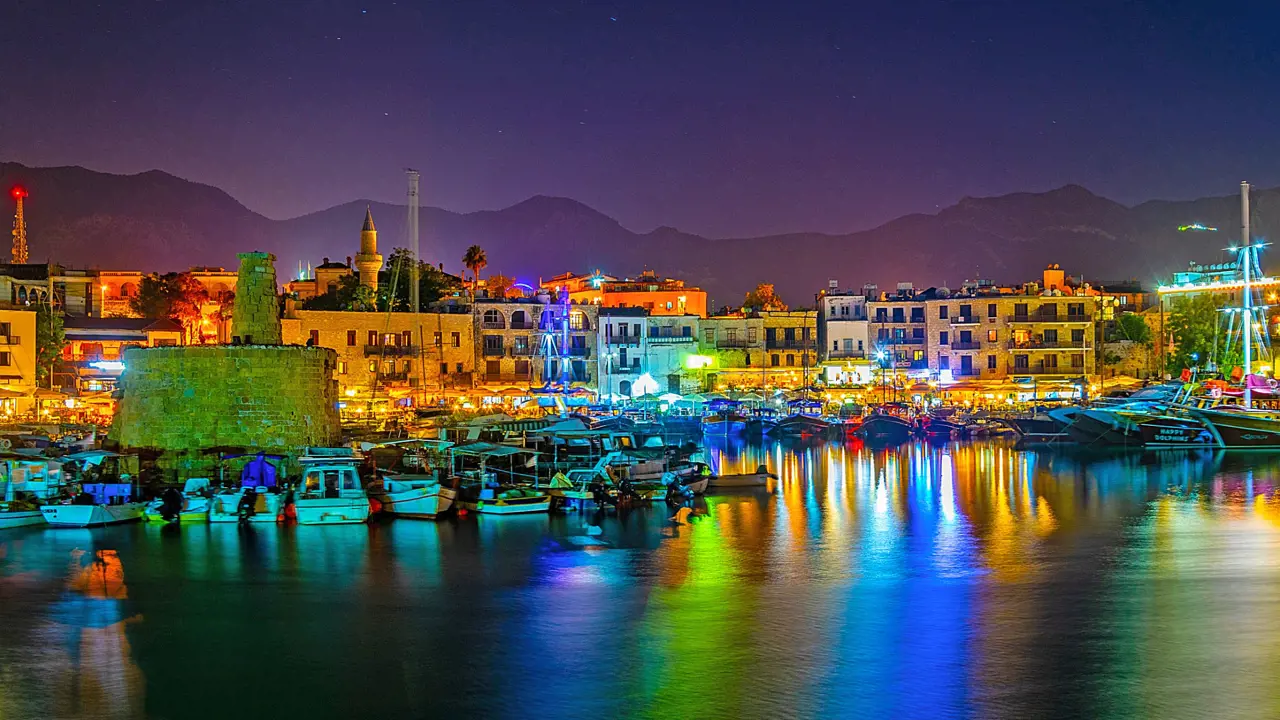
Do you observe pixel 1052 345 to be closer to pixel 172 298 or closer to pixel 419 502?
pixel 419 502

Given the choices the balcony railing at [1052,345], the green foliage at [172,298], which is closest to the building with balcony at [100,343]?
the green foliage at [172,298]

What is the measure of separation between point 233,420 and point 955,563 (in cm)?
1983

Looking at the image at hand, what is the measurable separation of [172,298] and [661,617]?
65832mm

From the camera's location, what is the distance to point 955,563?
86.7 feet

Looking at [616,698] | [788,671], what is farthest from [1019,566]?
[616,698]

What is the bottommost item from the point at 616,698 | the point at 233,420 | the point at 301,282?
the point at 616,698

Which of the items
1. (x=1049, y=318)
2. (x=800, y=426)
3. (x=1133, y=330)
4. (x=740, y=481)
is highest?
(x=1049, y=318)

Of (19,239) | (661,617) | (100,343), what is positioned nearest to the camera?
(661,617)

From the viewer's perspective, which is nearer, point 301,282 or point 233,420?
point 233,420

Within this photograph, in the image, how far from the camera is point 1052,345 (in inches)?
3007

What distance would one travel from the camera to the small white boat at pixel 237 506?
1187 inches

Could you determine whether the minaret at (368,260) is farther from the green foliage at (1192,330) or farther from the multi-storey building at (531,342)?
the green foliage at (1192,330)

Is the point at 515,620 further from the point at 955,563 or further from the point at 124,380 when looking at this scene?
the point at 124,380

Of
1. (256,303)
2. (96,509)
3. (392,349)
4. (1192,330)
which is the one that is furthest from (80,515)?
(1192,330)
